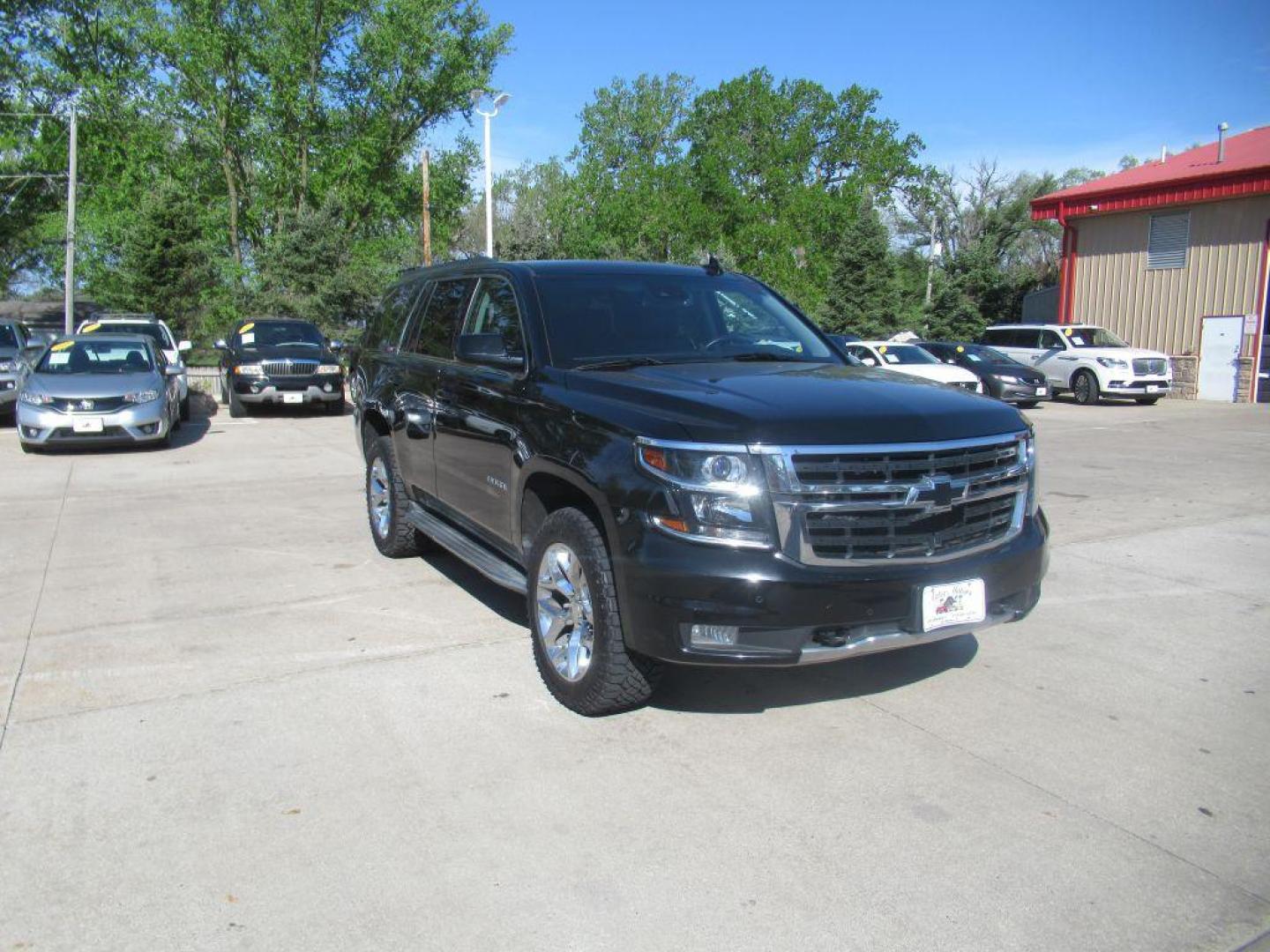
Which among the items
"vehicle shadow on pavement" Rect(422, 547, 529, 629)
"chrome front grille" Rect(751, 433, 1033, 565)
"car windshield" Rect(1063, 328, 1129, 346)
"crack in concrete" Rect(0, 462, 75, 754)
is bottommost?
"crack in concrete" Rect(0, 462, 75, 754)

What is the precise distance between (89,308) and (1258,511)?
157ft

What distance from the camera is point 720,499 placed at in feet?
12.3

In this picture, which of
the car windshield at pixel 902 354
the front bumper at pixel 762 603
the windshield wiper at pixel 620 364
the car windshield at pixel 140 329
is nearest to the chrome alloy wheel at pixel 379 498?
the windshield wiper at pixel 620 364

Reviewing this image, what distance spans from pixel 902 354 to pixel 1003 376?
231 cm

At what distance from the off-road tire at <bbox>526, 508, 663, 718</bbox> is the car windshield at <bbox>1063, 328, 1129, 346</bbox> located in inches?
913

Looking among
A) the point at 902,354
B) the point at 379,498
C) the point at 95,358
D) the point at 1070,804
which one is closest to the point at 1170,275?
the point at 902,354

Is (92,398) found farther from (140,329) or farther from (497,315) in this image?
(497,315)

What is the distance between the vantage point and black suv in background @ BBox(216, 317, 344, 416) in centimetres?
1739

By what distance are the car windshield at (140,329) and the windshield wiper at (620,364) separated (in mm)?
16221

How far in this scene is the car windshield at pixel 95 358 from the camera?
13.6 m

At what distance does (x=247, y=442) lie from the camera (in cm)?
1438

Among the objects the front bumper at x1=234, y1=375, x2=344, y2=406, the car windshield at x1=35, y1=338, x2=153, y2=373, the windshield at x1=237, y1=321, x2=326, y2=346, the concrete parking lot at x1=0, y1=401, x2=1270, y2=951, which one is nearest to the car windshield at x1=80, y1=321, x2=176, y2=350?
the windshield at x1=237, y1=321, x2=326, y2=346

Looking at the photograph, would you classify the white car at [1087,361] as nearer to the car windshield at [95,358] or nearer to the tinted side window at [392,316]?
the car windshield at [95,358]

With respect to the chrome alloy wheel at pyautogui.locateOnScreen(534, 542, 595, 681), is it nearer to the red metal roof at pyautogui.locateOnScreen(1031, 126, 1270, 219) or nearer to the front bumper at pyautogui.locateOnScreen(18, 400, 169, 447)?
the front bumper at pyautogui.locateOnScreen(18, 400, 169, 447)
